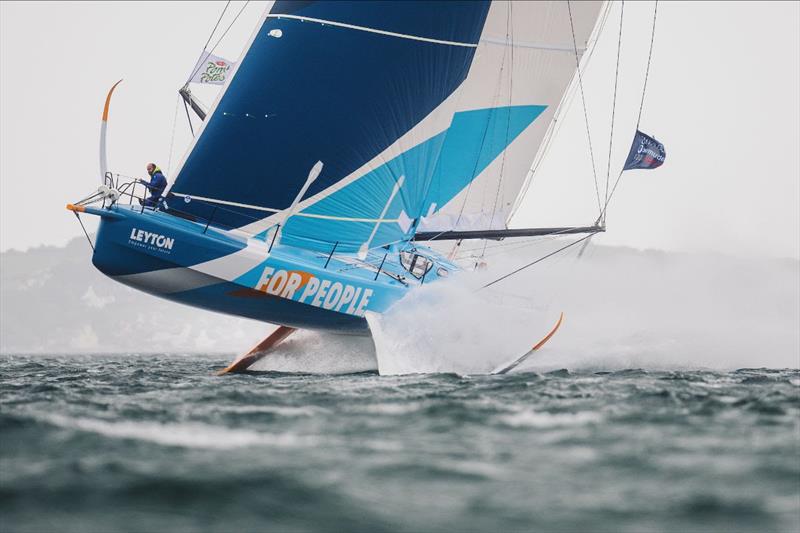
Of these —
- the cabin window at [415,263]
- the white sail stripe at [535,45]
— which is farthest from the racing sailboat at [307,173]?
the white sail stripe at [535,45]

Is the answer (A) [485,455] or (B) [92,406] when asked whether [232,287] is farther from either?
(A) [485,455]

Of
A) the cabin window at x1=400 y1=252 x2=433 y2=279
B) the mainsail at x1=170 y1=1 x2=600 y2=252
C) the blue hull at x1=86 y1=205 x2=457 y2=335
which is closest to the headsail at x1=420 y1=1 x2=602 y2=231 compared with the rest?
the cabin window at x1=400 y1=252 x2=433 y2=279

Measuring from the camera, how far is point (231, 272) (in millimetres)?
11570

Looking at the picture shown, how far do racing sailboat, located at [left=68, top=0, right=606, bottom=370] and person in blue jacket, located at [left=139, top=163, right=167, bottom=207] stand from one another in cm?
16

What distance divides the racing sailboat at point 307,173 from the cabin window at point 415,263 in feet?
3.39

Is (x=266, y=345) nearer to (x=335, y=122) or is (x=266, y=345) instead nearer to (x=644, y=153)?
(x=335, y=122)

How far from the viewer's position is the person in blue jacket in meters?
12.1

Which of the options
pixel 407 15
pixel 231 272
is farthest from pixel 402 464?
pixel 407 15

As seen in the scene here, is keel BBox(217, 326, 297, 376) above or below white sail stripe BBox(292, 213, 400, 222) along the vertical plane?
below

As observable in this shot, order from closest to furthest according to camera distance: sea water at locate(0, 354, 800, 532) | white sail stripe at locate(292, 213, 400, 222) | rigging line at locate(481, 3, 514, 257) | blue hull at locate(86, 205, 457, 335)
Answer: sea water at locate(0, 354, 800, 532) → blue hull at locate(86, 205, 457, 335) → white sail stripe at locate(292, 213, 400, 222) → rigging line at locate(481, 3, 514, 257)

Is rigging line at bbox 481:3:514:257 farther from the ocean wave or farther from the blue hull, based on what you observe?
the ocean wave

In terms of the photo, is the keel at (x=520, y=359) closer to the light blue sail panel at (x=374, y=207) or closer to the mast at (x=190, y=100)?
the light blue sail panel at (x=374, y=207)

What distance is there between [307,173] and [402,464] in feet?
26.9

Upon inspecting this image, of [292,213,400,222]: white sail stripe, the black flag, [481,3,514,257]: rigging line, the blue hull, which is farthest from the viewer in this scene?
[481,3,514,257]: rigging line
